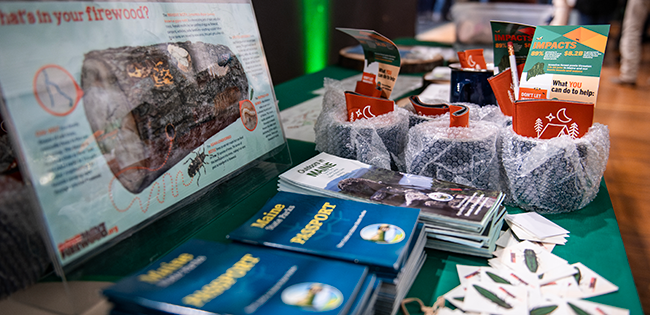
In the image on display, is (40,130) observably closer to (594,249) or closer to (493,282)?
(493,282)

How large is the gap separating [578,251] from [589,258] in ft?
0.07

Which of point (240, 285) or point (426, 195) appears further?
point (426, 195)

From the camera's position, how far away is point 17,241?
1.92 feet

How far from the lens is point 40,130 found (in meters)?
0.56

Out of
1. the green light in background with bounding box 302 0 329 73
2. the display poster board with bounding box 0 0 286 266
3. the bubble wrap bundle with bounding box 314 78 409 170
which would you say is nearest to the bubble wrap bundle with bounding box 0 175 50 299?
the display poster board with bounding box 0 0 286 266

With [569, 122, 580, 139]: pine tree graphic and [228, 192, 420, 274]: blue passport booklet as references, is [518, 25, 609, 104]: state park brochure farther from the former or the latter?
[228, 192, 420, 274]: blue passport booklet

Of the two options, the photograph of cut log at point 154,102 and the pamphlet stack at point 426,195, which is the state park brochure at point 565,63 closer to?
the pamphlet stack at point 426,195

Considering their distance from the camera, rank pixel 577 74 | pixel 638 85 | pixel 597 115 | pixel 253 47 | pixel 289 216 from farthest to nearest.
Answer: pixel 638 85 → pixel 597 115 → pixel 253 47 → pixel 577 74 → pixel 289 216

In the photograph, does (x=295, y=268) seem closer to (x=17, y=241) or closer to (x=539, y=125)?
(x=17, y=241)

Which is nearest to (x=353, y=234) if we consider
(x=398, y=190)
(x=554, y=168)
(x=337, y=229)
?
(x=337, y=229)

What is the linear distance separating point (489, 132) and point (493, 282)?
35 cm

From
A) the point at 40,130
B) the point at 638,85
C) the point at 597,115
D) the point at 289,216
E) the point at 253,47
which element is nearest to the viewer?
the point at 40,130

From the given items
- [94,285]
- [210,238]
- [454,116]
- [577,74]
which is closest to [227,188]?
[210,238]

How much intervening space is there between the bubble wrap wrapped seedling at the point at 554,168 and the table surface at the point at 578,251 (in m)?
Answer: 0.03
